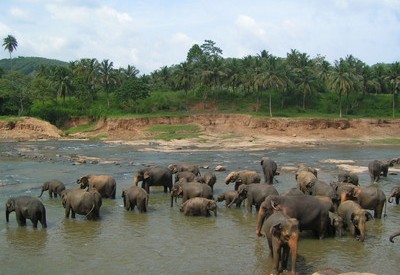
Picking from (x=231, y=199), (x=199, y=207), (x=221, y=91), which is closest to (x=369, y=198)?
(x=231, y=199)

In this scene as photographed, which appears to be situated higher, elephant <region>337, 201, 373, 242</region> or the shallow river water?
elephant <region>337, 201, 373, 242</region>

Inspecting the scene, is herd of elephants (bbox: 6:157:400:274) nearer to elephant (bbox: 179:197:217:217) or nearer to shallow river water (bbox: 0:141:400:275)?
A: elephant (bbox: 179:197:217:217)

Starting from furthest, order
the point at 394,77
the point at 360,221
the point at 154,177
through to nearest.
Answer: the point at 394,77 → the point at 154,177 → the point at 360,221

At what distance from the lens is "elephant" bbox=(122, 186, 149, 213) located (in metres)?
17.4

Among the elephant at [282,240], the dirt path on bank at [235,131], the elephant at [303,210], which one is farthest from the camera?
the dirt path on bank at [235,131]

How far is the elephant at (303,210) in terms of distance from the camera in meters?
13.0

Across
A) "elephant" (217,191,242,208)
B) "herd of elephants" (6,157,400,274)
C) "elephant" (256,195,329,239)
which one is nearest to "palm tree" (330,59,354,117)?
"herd of elephants" (6,157,400,274)

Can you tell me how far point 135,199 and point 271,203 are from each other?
20.3 feet

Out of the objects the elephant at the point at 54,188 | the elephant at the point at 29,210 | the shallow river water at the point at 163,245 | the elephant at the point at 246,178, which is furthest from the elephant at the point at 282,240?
the elephant at the point at 54,188

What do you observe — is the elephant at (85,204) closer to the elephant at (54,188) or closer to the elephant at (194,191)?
the elephant at (194,191)

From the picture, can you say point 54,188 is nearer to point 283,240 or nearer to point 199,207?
point 199,207

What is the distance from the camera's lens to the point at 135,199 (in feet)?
57.6

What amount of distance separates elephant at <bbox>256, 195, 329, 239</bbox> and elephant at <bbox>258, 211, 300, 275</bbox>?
155 cm

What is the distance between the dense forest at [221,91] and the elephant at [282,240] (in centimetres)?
5618
